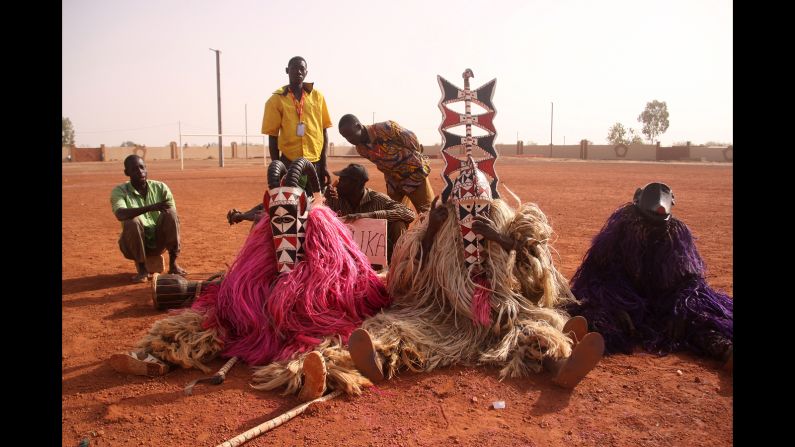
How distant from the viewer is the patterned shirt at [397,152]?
514cm

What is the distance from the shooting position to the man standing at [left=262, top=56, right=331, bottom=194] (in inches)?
200

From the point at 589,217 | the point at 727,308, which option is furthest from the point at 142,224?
the point at 589,217

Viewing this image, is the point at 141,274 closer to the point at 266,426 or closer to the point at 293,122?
the point at 293,122

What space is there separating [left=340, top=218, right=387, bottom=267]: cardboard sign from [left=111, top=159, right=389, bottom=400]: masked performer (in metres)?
0.90

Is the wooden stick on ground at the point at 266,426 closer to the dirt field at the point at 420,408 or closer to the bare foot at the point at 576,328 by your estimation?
the dirt field at the point at 420,408

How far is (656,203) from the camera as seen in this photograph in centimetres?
351

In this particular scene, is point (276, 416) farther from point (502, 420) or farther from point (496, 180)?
point (496, 180)

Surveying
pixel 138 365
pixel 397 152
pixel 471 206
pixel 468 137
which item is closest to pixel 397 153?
pixel 397 152

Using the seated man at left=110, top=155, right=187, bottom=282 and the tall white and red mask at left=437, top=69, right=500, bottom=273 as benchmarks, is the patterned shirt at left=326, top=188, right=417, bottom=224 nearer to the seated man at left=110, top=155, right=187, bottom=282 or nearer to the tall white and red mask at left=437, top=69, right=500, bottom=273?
the tall white and red mask at left=437, top=69, right=500, bottom=273

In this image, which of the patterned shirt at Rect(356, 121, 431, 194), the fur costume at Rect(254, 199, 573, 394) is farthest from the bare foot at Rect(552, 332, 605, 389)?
the patterned shirt at Rect(356, 121, 431, 194)

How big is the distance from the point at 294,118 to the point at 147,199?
173 centimetres

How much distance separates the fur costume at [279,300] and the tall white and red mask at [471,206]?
0.71 meters

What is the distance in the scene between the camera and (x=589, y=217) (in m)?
9.76
